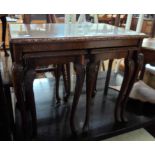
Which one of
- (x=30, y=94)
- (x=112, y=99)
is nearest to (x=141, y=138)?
(x=112, y=99)

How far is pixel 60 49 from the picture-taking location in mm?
831
